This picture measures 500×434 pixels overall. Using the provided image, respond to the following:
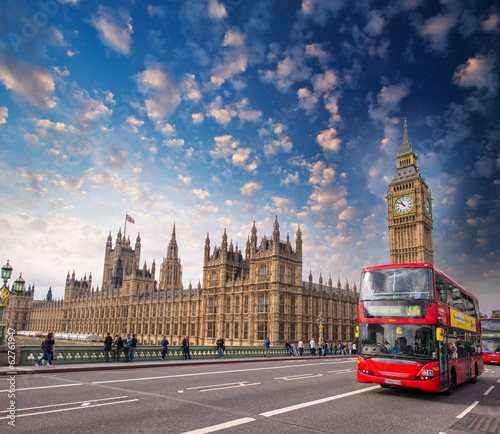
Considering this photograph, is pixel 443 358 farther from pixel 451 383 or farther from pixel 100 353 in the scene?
pixel 100 353

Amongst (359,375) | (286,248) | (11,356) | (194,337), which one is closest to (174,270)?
(194,337)

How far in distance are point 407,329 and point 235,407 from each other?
20.6ft

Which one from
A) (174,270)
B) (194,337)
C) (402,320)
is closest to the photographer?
(402,320)

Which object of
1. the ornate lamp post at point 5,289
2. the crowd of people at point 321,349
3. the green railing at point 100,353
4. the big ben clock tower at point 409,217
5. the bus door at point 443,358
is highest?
the big ben clock tower at point 409,217

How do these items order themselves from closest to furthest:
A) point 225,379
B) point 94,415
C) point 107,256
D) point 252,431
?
point 252,431
point 94,415
point 225,379
point 107,256

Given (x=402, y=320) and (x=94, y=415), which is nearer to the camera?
(x=94, y=415)

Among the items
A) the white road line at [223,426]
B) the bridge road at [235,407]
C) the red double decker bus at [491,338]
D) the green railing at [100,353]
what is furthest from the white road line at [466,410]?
the red double decker bus at [491,338]

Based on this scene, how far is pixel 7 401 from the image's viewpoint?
400 inches

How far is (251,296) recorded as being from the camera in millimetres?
51875

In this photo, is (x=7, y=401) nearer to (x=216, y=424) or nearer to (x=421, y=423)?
(x=216, y=424)

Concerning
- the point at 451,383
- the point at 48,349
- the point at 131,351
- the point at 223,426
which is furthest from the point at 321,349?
the point at 223,426

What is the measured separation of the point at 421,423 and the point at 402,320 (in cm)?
377

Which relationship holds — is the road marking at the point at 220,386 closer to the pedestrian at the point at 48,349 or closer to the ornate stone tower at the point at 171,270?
the pedestrian at the point at 48,349

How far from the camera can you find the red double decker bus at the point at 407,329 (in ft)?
39.7
